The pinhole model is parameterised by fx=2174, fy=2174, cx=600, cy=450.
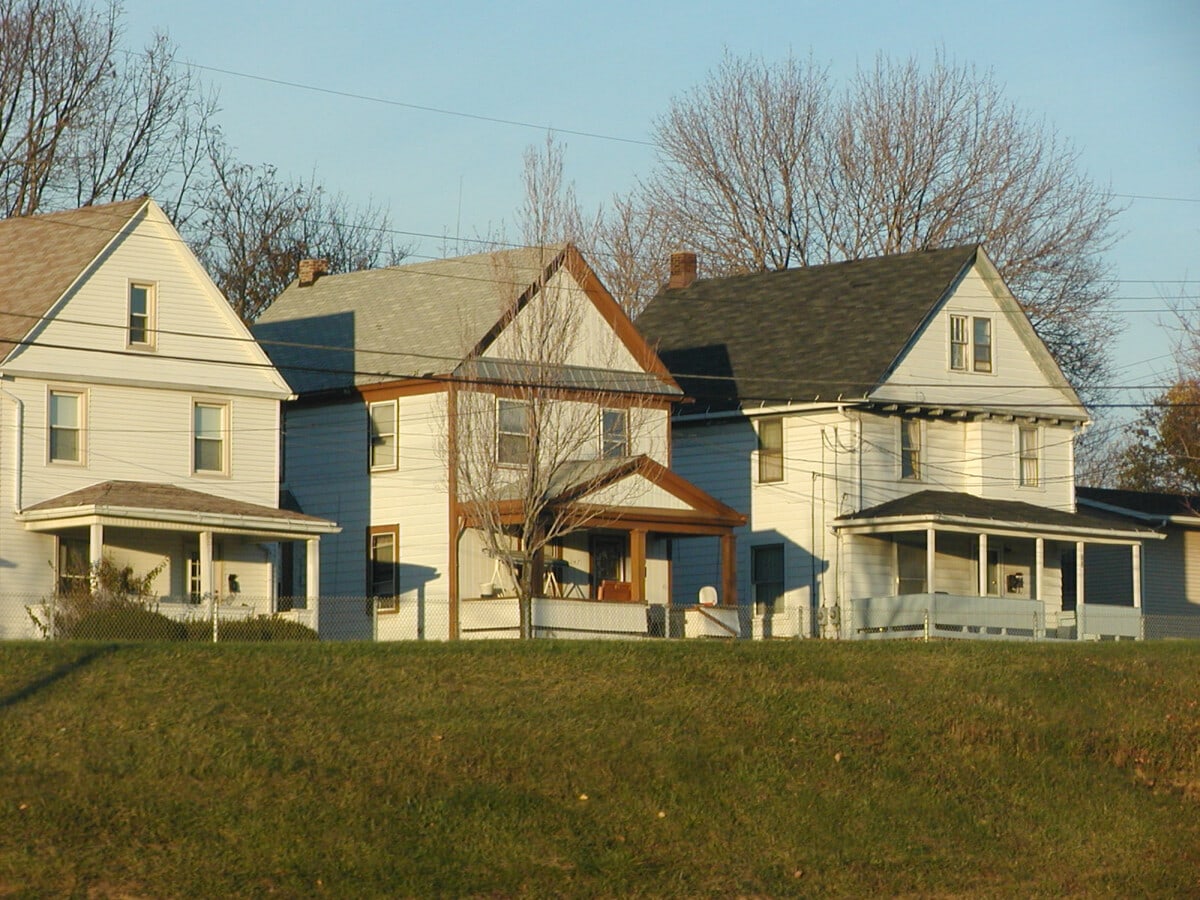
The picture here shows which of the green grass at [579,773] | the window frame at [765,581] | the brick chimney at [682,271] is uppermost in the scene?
the brick chimney at [682,271]

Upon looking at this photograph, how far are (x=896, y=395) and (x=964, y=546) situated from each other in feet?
12.7

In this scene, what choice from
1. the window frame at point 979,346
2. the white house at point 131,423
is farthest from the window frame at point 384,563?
the window frame at point 979,346

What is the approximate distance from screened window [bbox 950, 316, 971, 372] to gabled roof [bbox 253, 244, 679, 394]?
7.06 m

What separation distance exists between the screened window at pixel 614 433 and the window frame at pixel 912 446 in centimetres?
697

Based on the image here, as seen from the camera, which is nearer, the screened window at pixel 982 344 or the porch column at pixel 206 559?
the porch column at pixel 206 559

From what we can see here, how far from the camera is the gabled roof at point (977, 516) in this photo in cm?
4559

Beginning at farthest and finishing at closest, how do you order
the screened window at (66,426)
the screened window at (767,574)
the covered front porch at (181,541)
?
the screened window at (767,574)
the screened window at (66,426)
the covered front porch at (181,541)

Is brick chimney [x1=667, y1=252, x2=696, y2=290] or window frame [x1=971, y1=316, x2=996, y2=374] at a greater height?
brick chimney [x1=667, y1=252, x2=696, y2=290]

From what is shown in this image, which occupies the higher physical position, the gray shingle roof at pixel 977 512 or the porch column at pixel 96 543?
the gray shingle roof at pixel 977 512

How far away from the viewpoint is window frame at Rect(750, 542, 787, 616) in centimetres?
4778

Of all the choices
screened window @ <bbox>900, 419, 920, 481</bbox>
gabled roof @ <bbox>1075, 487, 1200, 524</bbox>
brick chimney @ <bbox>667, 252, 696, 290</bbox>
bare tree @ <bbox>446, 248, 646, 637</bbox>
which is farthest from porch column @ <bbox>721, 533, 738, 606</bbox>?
gabled roof @ <bbox>1075, 487, 1200, 524</bbox>

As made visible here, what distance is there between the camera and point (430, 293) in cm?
4694

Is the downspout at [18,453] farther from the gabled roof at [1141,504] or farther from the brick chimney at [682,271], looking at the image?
the gabled roof at [1141,504]

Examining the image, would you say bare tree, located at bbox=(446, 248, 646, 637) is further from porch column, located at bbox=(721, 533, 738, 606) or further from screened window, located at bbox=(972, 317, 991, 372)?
screened window, located at bbox=(972, 317, 991, 372)
